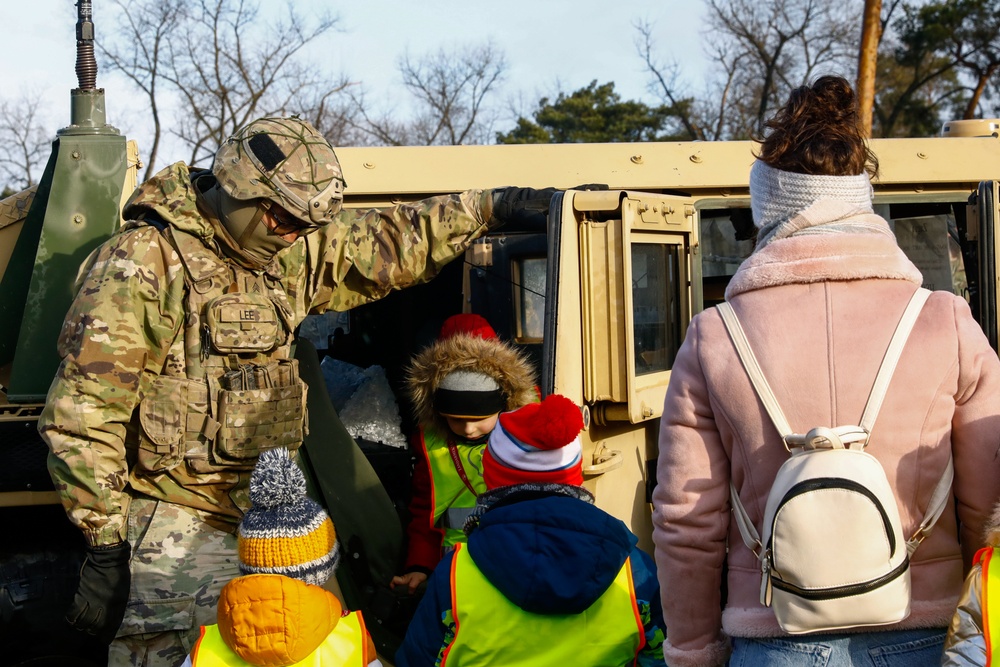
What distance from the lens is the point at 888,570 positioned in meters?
1.69

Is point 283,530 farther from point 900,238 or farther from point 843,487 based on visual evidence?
point 900,238

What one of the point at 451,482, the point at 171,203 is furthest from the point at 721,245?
the point at 171,203

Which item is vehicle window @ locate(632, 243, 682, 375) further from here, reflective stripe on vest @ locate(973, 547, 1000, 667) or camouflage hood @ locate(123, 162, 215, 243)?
reflective stripe on vest @ locate(973, 547, 1000, 667)

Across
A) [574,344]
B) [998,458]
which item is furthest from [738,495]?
[574,344]

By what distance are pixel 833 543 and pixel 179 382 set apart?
6.69 feet

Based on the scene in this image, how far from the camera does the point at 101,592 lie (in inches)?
117

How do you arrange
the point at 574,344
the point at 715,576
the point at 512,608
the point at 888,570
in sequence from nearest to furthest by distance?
1. the point at 888,570
2. the point at 715,576
3. the point at 512,608
4. the point at 574,344

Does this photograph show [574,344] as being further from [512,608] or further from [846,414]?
[846,414]

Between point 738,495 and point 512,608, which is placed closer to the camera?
point 738,495

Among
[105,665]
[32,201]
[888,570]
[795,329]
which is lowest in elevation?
[105,665]

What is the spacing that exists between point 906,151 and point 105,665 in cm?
344

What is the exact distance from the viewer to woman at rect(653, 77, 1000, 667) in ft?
5.93

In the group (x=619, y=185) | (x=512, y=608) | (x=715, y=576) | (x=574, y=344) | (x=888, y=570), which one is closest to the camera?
(x=888, y=570)

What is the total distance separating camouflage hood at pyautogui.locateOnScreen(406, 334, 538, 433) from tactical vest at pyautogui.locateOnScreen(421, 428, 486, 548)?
8 cm
